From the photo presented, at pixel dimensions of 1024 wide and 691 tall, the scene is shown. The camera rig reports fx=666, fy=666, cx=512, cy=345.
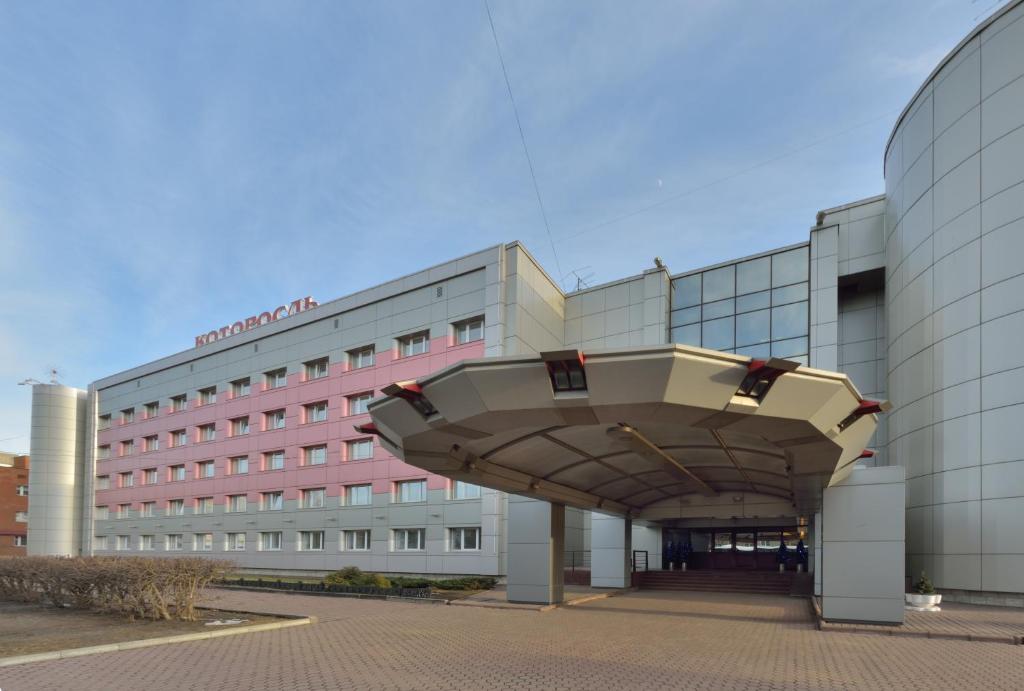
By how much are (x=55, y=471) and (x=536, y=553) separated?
5326cm

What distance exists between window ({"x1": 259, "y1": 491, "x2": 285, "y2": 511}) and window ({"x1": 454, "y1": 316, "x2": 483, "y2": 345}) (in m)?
15.8

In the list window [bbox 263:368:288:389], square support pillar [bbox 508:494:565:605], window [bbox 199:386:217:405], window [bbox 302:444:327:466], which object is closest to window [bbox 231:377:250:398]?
window [bbox 199:386:217:405]

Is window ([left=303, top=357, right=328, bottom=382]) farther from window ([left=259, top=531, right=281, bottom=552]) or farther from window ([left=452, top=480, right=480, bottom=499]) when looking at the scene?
window ([left=452, top=480, right=480, bottom=499])

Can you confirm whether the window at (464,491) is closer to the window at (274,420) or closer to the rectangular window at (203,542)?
the window at (274,420)

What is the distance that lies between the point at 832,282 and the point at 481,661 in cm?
2458

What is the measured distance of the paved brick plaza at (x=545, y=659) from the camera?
10.3 meters

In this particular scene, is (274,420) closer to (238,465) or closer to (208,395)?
(238,465)

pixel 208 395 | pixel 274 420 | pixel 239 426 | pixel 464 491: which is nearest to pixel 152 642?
pixel 464 491

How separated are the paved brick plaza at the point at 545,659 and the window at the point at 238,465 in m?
28.3

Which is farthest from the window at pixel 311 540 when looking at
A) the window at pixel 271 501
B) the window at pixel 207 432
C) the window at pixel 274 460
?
the window at pixel 207 432

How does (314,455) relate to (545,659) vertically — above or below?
above

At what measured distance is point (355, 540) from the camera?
120 feet

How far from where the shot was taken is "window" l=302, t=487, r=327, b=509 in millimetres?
38281

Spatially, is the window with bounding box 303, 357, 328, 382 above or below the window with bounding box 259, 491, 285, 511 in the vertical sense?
above
